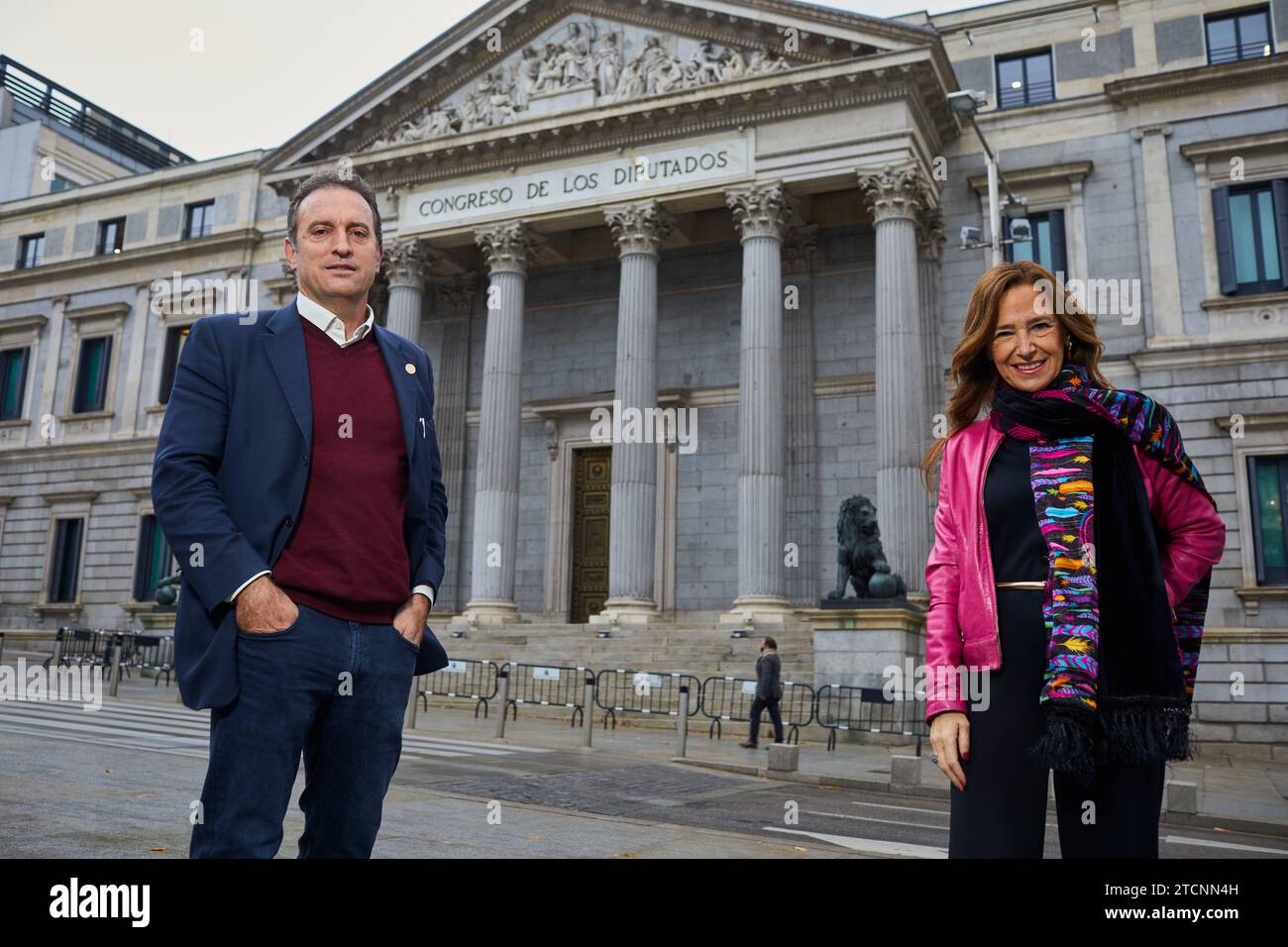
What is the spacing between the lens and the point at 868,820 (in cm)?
1070

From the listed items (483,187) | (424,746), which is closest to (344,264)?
(424,746)

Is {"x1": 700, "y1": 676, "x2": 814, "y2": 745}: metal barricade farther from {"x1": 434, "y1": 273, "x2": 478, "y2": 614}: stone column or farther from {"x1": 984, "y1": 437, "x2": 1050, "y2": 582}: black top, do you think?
{"x1": 984, "y1": 437, "x2": 1050, "y2": 582}: black top

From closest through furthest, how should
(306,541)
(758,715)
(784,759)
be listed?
(306,541) < (784,759) < (758,715)

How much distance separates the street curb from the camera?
11.7 metres

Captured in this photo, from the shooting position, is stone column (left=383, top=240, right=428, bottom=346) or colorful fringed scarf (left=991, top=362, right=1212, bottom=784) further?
stone column (left=383, top=240, right=428, bottom=346)

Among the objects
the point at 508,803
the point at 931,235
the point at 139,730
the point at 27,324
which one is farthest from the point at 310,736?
the point at 27,324

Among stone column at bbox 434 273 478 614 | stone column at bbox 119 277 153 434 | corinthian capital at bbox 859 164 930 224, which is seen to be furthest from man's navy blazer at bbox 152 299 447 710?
stone column at bbox 119 277 153 434

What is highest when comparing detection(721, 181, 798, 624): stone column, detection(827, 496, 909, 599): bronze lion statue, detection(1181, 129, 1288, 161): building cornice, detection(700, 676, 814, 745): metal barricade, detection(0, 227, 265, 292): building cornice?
detection(0, 227, 265, 292): building cornice

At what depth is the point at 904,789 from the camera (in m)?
13.7

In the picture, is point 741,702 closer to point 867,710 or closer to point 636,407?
point 867,710

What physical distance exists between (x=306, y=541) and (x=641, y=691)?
19.7m

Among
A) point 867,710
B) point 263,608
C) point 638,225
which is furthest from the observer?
point 638,225

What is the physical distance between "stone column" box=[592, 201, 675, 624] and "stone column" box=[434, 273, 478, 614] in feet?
26.3

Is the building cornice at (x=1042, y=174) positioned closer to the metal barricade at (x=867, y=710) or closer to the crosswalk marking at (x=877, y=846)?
the metal barricade at (x=867, y=710)
